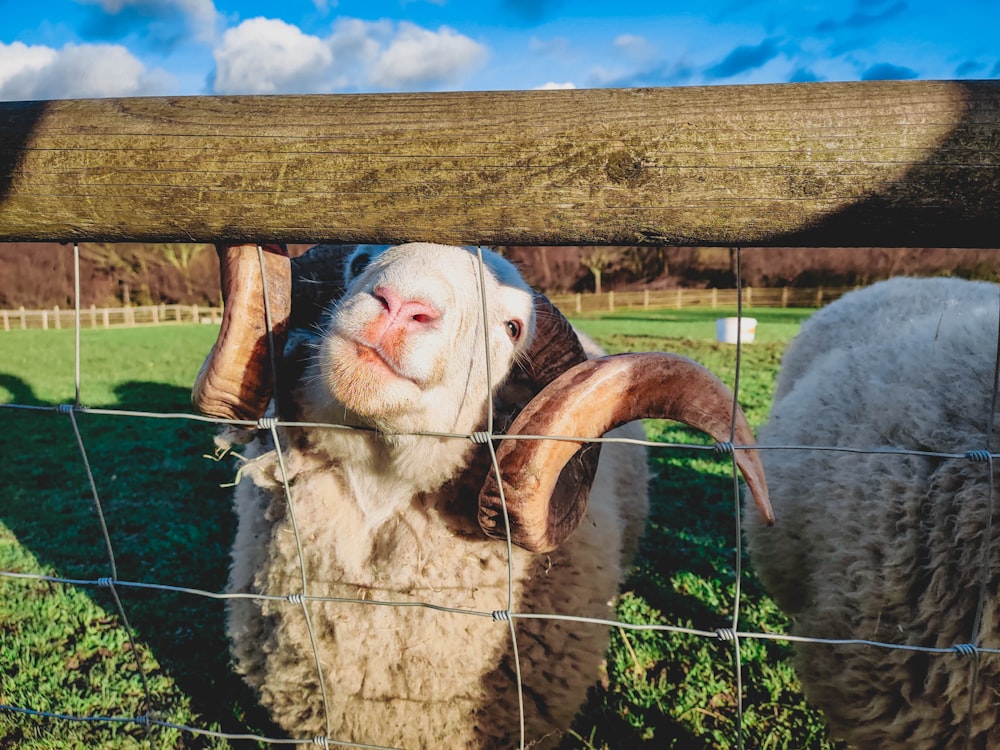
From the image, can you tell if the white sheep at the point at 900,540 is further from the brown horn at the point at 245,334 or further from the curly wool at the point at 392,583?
the brown horn at the point at 245,334

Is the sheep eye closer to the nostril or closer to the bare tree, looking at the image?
the nostril

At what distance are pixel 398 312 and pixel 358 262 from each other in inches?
24.6

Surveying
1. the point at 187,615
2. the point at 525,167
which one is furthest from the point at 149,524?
the point at 525,167

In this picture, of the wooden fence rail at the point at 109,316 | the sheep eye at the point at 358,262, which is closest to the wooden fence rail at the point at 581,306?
the wooden fence rail at the point at 109,316

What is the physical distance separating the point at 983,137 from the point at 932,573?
53.2 inches

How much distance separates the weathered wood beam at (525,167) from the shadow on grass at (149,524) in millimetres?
2107

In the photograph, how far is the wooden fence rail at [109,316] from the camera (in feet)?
87.2

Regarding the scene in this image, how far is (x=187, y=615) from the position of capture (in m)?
3.38

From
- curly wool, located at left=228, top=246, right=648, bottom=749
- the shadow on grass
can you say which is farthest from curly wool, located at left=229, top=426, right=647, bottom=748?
the shadow on grass

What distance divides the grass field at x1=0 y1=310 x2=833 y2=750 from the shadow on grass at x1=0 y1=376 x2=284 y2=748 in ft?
0.04

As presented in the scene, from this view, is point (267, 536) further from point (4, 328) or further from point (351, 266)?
point (4, 328)

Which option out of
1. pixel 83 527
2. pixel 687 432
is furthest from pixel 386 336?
pixel 687 432

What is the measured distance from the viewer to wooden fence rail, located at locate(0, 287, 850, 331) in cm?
2695

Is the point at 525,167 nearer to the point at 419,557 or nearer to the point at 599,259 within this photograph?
the point at 419,557
